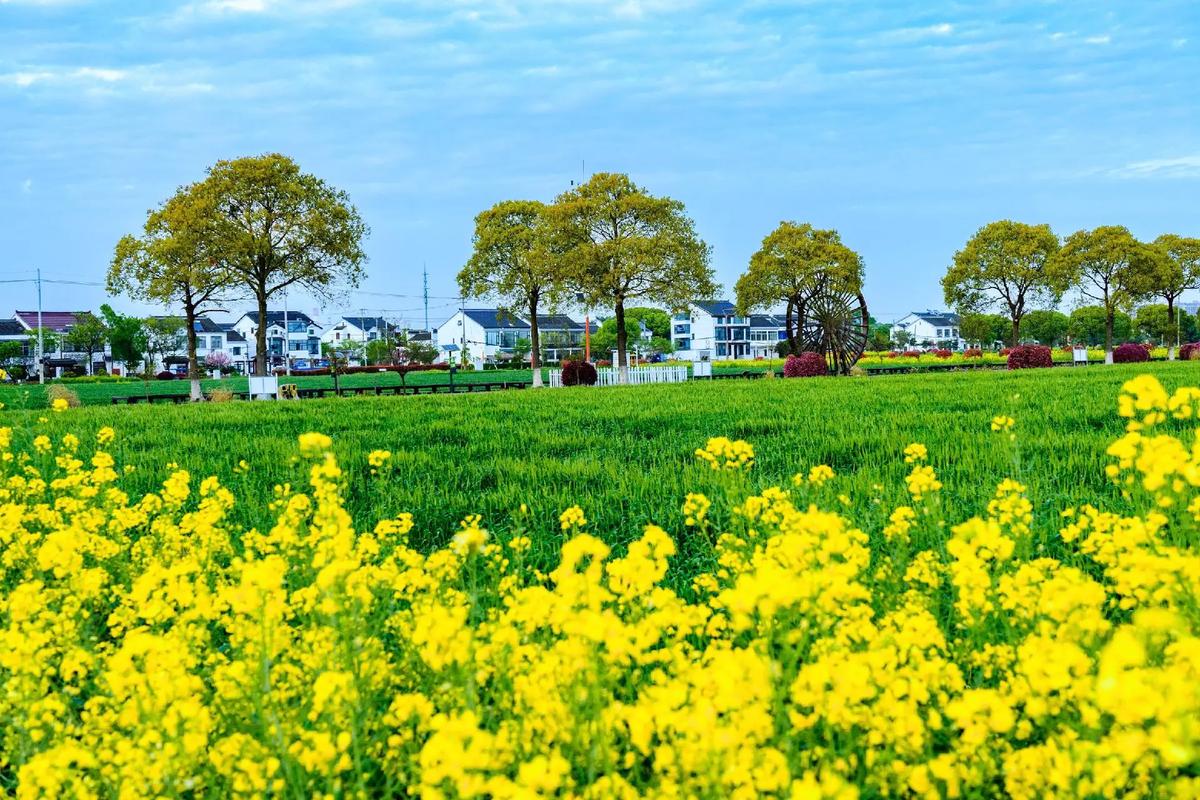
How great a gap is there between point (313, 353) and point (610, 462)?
Answer: 127263mm

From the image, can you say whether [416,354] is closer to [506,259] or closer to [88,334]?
[88,334]

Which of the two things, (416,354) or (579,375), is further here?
(416,354)

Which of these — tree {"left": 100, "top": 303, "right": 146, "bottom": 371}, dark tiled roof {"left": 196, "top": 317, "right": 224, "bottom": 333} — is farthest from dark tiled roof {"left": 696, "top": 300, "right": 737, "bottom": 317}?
tree {"left": 100, "top": 303, "right": 146, "bottom": 371}

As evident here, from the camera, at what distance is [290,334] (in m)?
124

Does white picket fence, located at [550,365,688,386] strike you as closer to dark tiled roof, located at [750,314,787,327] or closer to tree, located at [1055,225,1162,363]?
tree, located at [1055,225,1162,363]

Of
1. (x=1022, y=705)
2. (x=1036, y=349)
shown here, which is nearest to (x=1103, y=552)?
(x=1022, y=705)

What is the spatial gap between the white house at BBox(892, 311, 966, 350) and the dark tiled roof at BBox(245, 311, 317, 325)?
294ft

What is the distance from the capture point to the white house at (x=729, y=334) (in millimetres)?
117938

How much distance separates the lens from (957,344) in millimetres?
137875

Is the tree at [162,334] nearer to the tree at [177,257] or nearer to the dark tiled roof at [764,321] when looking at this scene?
the tree at [177,257]

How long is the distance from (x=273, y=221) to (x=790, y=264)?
25300 mm

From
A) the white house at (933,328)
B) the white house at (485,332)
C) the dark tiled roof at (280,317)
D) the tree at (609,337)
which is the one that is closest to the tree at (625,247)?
the tree at (609,337)

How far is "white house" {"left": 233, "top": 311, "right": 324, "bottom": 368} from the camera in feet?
385

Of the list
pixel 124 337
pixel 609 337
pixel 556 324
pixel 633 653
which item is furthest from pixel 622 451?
pixel 556 324
